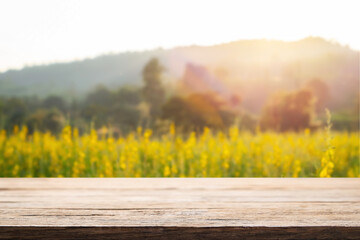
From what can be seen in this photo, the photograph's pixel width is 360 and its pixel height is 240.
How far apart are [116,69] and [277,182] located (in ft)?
49.7

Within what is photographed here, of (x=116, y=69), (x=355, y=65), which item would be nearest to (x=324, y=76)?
Answer: (x=355, y=65)

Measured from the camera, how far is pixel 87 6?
612 cm

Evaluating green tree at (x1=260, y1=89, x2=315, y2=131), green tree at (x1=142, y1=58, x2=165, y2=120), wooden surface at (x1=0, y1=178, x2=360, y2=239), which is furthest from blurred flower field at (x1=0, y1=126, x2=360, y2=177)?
green tree at (x1=142, y1=58, x2=165, y2=120)

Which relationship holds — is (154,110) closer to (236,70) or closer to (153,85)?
(153,85)

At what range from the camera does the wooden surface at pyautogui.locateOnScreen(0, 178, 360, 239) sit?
1018mm

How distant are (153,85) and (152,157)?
10773 mm

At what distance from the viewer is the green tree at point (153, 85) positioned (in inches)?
549

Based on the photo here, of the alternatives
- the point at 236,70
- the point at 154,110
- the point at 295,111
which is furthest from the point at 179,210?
the point at 236,70

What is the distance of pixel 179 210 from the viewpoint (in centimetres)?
119

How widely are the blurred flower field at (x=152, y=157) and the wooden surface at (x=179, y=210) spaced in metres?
1.74

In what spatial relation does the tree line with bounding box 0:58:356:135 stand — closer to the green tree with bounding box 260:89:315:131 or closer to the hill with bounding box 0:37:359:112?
the green tree with bounding box 260:89:315:131

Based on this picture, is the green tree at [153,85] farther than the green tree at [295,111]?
Yes

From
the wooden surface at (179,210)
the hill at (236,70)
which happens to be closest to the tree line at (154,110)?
the hill at (236,70)

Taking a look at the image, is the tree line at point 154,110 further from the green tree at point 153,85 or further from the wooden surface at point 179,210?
the wooden surface at point 179,210
